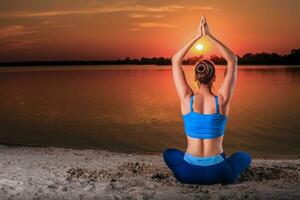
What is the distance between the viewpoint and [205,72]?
19.2 feet

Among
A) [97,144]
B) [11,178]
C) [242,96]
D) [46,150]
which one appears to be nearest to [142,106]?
[242,96]

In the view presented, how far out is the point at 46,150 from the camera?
9641mm

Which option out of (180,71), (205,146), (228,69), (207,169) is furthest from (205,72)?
(207,169)

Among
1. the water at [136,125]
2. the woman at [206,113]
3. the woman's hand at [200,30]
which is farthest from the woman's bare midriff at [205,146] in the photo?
the water at [136,125]

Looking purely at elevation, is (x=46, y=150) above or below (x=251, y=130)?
above

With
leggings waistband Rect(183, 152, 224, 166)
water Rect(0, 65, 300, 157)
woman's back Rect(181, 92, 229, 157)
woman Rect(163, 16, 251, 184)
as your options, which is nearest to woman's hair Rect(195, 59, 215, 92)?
woman Rect(163, 16, 251, 184)

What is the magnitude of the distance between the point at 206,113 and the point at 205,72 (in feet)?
1.62

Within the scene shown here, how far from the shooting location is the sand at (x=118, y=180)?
6027mm

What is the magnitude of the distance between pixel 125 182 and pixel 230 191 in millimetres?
1456

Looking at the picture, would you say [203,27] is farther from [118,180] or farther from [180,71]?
[118,180]

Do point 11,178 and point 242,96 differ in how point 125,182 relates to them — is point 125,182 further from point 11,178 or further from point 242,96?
point 242,96

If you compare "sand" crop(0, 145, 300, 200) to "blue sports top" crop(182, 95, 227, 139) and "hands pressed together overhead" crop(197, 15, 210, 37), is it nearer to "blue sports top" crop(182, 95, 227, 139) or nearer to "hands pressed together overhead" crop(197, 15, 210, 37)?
"blue sports top" crop(182, 95, 227, 139)

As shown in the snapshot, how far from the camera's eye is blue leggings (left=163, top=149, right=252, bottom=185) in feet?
20.2

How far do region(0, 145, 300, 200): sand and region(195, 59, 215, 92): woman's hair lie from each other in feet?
4.49
